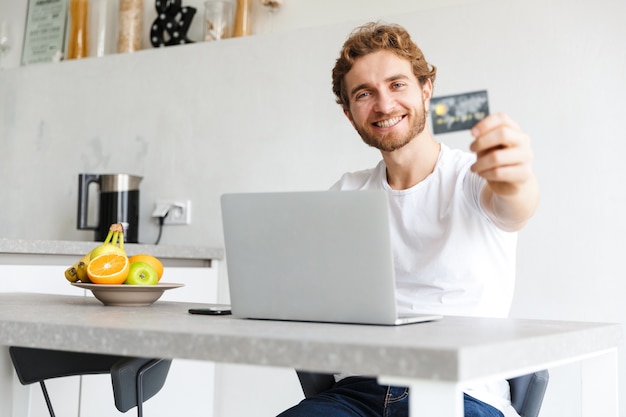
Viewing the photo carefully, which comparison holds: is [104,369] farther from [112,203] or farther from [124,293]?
[112,203]

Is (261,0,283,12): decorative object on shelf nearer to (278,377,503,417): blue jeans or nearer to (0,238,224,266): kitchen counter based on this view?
(0,238,224,266): kitchen counter

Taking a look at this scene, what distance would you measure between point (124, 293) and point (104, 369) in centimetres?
39

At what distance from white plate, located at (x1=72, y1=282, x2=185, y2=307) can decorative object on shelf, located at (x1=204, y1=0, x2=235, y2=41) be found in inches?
70.3

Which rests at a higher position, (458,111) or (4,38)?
(4,38)

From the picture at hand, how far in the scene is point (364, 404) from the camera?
131 centimetres

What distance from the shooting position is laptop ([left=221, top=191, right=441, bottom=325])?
0.98m

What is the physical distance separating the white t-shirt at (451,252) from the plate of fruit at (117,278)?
0.48 meters

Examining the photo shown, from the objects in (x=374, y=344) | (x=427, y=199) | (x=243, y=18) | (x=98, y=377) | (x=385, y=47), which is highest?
(x=243, y=18)

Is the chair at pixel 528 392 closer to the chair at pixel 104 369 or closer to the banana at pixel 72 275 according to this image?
the chair at pixel 104 369

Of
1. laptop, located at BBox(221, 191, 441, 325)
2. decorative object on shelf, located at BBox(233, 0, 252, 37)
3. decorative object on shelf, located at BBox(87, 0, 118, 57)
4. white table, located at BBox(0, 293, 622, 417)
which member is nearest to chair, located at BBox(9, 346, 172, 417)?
white table, located at BBox(0, 293, 622, 417)

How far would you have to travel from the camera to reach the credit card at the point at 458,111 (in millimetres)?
2436

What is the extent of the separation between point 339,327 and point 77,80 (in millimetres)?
2650

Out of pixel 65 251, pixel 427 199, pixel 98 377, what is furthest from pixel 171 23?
pixel 427 199

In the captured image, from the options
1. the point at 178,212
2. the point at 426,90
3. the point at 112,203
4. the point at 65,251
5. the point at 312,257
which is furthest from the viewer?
the point at 178,212
